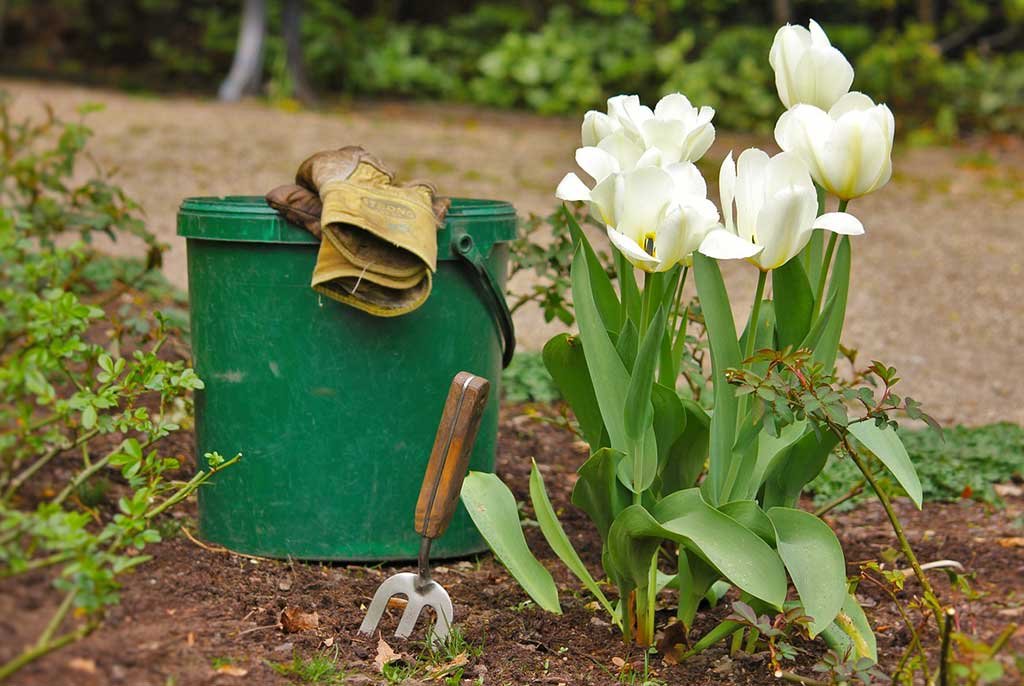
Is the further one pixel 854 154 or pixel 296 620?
pixel 296 620

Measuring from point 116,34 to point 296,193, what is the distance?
1157 centimetres

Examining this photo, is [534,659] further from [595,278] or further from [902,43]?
[902,43]

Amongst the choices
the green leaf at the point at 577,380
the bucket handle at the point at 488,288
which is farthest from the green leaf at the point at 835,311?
the bucket handle at the point at 488,288

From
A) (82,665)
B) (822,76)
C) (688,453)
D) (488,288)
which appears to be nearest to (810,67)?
(822,76)

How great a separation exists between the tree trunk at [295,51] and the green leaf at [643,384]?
8.54 meters

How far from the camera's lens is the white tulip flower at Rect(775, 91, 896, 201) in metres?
1.97

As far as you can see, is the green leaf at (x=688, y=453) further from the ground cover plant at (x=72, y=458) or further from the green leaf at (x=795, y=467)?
the ground cover plant at (x=72, y=458)

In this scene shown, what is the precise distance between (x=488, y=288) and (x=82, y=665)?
4.02ft

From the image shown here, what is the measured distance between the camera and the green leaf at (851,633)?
2.14 meters

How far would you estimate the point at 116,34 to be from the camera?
42.7 feet

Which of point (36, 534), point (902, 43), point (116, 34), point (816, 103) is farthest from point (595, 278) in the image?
point (116, 34)

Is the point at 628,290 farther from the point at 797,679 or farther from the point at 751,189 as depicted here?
the point at 797,679

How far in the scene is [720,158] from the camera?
26.6 ft

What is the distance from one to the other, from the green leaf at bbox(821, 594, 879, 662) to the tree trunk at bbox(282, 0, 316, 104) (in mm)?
8688
